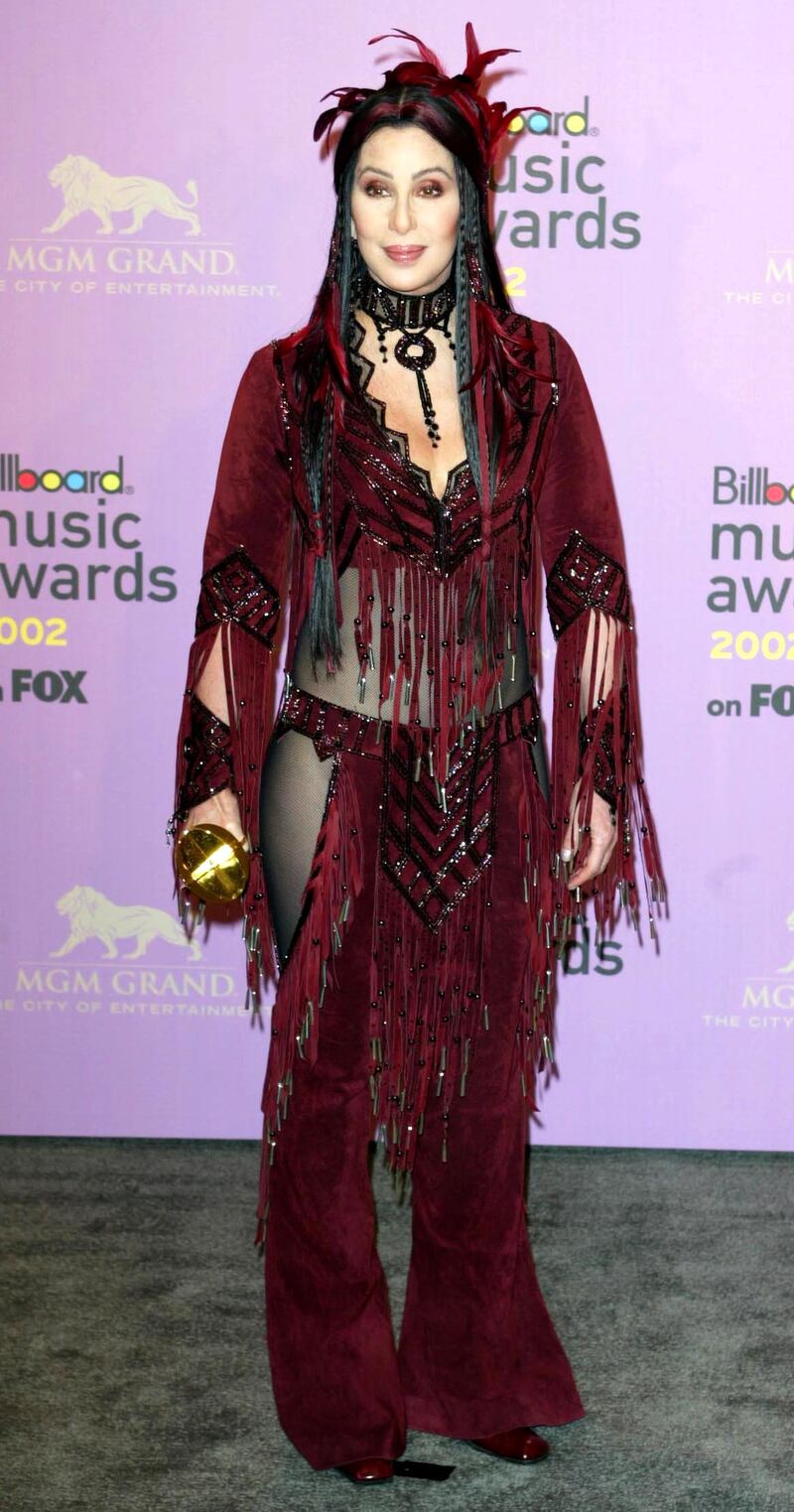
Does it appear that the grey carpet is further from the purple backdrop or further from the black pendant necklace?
the black pendant necklace

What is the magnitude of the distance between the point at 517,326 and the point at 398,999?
811mm

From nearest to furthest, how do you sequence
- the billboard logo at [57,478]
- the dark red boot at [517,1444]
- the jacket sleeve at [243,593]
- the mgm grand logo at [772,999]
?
1. the jacket sleeve at [243,593]
2. the dark red boot at [517,1444]
3. the billboard logo at [57,478]
4. the mgm grand logo at [772,999]

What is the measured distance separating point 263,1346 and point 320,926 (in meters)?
0.75

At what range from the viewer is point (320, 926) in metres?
1.88

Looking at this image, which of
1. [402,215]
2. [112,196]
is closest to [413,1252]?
[402,215]

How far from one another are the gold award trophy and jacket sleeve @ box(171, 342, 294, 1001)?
99 mm

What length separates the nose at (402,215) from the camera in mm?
1771

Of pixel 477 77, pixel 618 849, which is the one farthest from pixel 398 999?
pixel 477 77

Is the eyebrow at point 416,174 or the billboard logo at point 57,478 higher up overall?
the eyebrow at point 416,174

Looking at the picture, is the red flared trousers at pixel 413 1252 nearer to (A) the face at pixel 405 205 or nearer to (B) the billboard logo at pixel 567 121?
(A) the face at pixel 405 205

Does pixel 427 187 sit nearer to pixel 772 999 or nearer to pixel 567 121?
pixel 567 121

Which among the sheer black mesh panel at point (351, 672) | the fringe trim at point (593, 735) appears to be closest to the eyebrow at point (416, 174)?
the sheer black mesh panel at point (351, 672)

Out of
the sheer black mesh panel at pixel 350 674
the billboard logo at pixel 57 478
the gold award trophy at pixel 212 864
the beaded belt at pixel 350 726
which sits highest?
the billboard logo at pixel 57 478

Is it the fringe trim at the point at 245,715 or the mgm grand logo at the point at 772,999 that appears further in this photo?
the mgm grand logo at the point at 772,999
